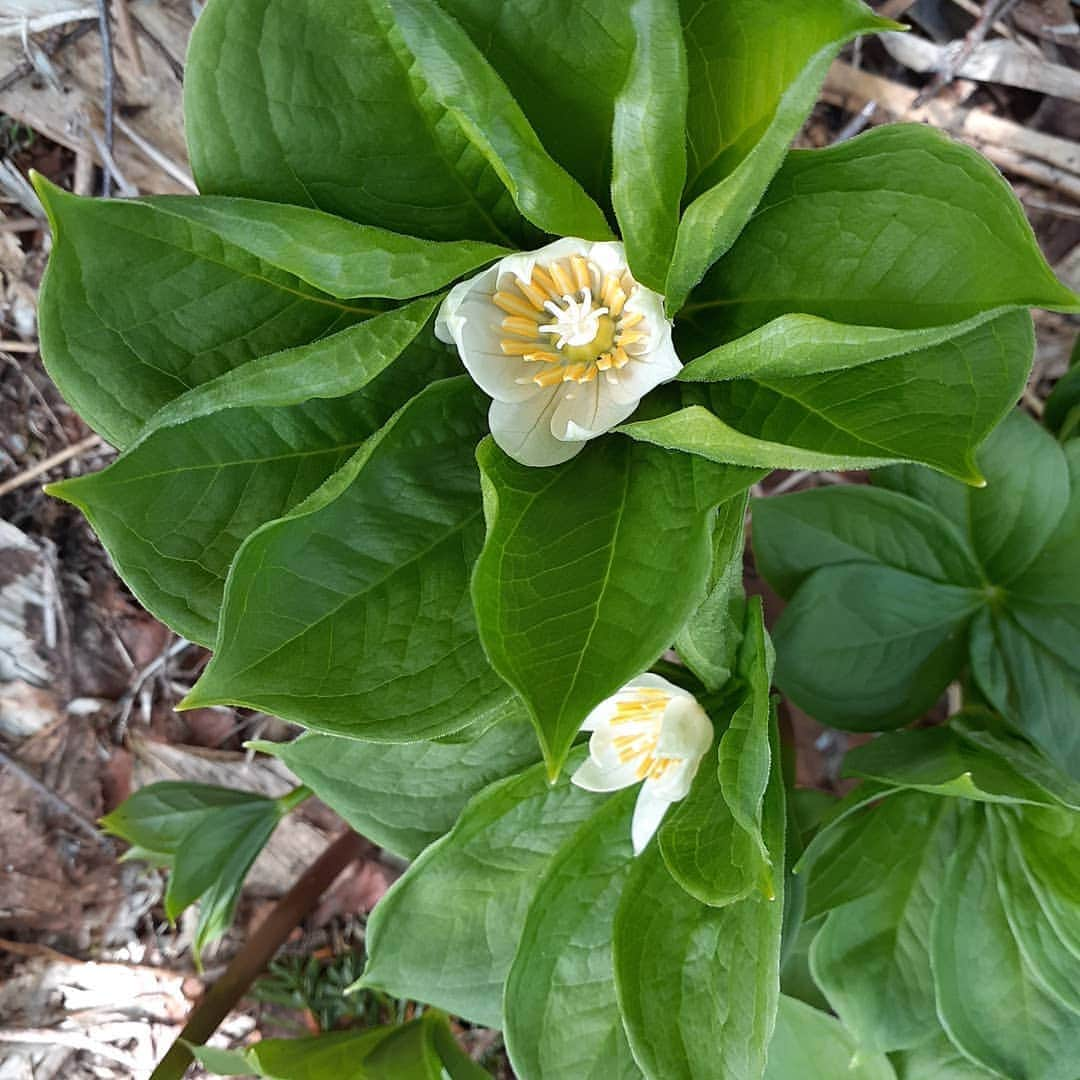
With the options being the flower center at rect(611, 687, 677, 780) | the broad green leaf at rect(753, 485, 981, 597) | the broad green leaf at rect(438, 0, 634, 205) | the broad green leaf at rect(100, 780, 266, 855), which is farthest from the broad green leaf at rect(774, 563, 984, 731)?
the broad green leaf at rect(100, 780, 266, 855)

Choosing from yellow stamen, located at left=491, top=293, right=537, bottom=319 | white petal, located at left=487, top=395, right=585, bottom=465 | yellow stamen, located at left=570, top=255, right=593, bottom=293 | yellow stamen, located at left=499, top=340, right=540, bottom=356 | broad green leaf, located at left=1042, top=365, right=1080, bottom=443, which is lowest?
broad green leaf, located at left=1042, top=365, right=1080, bottom=443

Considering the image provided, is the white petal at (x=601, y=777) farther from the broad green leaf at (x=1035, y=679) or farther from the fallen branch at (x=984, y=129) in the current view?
the fallen branch at (x=984, y=129)

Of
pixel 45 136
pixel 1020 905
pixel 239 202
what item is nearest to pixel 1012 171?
pixel 1020 905

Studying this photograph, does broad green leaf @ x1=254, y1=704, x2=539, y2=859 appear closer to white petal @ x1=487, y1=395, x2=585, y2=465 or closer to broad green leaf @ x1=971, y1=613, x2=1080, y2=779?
white petal @ x1=487, y1=395, x2=585, y2=465

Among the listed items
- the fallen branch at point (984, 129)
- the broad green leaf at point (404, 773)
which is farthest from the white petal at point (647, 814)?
the fallen branch at point (984, 129)

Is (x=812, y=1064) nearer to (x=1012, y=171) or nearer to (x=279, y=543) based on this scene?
(x=279, y=543)

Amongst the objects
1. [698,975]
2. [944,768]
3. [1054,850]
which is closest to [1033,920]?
[1054,850]
